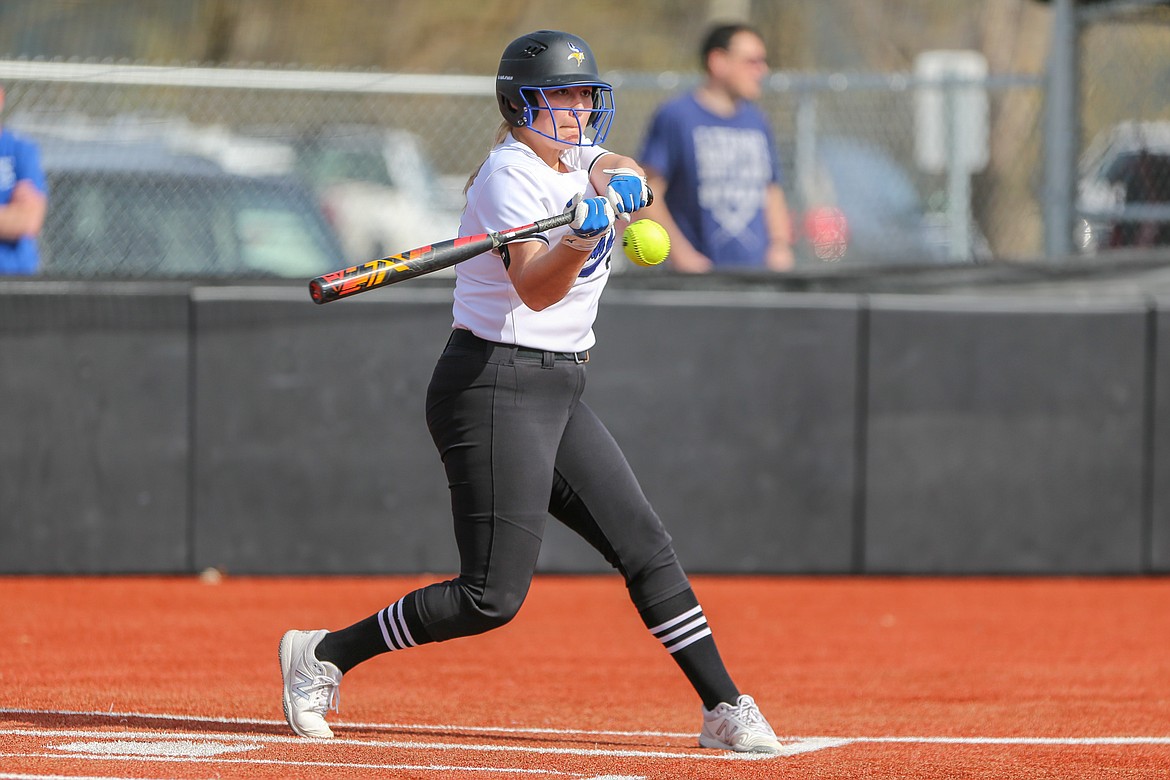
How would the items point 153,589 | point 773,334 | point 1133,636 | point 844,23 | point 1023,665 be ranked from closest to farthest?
point 1023,665
point 1133,636
point 153,589
point 773,334
point 844,23

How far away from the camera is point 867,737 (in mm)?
5223

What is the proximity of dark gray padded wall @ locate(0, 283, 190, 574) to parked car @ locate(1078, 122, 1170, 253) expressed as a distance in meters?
5.23

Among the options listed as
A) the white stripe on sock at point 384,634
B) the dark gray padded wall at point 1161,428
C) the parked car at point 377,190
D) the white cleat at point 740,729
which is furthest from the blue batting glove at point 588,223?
the parked car at point 377,190

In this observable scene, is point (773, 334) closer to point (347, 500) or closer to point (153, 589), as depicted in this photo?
point (347, 500)

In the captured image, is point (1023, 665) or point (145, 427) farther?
point (145, 427)

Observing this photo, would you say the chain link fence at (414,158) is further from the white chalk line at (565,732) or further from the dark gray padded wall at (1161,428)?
the white chalk line at (565,732)

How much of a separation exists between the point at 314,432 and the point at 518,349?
3.85 m

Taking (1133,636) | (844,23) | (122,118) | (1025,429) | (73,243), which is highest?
(844,23)

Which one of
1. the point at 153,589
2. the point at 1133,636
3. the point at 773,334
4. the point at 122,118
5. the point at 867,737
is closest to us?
the point at 867,737

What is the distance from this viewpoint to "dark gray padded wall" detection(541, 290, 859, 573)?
8.64 metres

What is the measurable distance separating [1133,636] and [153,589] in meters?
4.38

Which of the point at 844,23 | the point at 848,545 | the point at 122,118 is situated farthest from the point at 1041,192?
the point at 844,23

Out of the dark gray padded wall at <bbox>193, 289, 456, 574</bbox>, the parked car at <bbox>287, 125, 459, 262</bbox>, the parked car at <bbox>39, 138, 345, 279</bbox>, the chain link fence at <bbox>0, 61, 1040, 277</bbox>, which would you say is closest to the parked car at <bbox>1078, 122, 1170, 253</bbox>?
the chain link fence at <bbox>0, 61, 1040, 277</bbox>

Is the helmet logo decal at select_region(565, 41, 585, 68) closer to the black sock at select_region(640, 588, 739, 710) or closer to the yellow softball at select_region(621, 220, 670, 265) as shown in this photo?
the yellow softball at select_region(621, 220, 670, 265)
